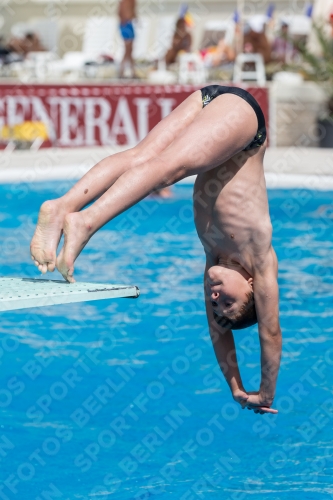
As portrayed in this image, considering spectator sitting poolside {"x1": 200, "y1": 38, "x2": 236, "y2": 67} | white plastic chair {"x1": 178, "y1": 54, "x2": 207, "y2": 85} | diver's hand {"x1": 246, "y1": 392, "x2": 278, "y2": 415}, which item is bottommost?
white plastic chair {"x1": 178, "y1": 54, "x2": 207, "y2": 85}

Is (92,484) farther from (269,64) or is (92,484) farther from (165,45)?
(165,45)

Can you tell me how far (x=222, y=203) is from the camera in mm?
4281

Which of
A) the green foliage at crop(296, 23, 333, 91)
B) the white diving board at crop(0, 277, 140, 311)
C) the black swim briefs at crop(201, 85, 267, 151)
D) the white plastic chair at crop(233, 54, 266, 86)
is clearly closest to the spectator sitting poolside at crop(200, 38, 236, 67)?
the white plastic chair at crop(233, 54, 266, 86)

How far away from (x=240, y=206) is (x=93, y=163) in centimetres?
872

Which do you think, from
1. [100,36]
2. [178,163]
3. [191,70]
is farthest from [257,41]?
[178,163]

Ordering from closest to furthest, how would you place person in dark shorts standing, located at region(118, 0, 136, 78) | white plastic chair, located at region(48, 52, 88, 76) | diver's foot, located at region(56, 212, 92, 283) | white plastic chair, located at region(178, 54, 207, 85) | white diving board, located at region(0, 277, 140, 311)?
white diving board, located at region(0, 277, 140, 311) → diver's foot, located at region(56, 212, 92, 283) → person in dark shorts standing, located at region(118, 0, 136, 78) → white plastic chair, located at region(178, 54, 207, 85) → white plastic chair, located at region(48, 52, 88, 76)

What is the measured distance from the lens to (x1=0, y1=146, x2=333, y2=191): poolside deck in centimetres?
1195

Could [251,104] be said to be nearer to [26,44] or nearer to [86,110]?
[86,110]

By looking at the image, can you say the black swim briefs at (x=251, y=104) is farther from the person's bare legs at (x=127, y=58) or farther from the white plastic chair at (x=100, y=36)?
the white plastic chair at (x=100, y=36)

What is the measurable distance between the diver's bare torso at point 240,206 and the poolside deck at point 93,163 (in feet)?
24.2

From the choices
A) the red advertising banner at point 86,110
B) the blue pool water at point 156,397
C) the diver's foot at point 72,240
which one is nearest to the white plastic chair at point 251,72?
the red advertising banner at point 86,110

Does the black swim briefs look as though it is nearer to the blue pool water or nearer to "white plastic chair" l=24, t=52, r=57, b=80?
the blue pool water

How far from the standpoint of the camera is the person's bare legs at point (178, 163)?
11.9ft

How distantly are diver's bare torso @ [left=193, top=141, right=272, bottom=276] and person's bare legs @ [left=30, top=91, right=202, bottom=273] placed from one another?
280 mm
